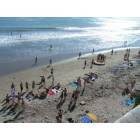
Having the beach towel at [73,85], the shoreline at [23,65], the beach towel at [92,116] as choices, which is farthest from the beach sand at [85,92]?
the shoreline at [23,65]

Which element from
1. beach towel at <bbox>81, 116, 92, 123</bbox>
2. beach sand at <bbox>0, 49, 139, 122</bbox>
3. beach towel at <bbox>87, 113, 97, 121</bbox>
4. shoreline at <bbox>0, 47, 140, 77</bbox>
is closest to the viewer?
beach towel at <bbox>81, 116, 92, 123</bbox>

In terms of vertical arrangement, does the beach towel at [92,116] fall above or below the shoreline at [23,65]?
below

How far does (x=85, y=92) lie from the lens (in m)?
23.3

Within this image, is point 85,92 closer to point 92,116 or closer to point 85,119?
point 92,116

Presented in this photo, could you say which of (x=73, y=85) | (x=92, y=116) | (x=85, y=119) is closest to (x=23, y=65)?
(x=73, y=85)

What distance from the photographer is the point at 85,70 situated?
32281 millimetres

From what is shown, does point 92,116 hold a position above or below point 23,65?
below

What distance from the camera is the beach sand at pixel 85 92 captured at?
1894cm

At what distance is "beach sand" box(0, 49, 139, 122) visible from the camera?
62.1ft

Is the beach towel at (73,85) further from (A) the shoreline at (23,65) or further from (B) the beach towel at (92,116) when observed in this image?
(A) the shoreline at (23,65)

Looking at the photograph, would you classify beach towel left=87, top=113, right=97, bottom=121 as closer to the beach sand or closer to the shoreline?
the beach sand

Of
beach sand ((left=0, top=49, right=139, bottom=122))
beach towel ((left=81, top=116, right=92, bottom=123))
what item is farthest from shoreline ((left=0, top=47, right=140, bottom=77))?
beach towel ((left=81, top=116, right=92, bottom=123))

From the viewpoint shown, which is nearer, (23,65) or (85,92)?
(85,92)
